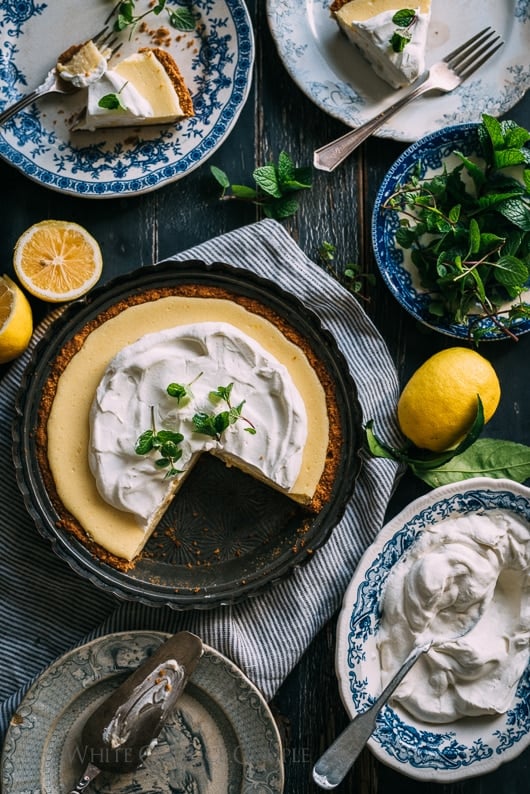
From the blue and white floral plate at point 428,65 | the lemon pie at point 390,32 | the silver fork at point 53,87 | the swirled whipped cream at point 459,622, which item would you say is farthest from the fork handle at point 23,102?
the swirled whipped cream at point 459,622

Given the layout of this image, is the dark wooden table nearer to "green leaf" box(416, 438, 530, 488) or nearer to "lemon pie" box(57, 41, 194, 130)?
"green leaf" box(416, 438, 530, 488)

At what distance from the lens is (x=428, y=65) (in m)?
3.66

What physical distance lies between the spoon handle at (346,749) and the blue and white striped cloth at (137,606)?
385 millimetres

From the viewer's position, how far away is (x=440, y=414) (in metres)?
3.28

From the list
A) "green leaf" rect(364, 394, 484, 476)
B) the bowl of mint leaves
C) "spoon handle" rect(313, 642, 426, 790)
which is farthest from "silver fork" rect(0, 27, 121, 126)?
"spoon handle" rect(313, 642, 426, 790)

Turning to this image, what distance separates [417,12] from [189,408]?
1.77m

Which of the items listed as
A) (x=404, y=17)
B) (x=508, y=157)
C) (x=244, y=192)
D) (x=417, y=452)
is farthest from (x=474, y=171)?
(x=417, y=452)

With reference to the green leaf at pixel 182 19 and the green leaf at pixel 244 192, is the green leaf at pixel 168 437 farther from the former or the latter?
the green leaf at pixel 182 19

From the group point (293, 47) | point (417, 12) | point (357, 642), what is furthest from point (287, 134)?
point (357, 642)

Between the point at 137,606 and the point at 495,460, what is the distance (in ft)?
4.77

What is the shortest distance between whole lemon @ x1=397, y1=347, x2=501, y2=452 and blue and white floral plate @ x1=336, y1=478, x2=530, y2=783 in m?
0.22

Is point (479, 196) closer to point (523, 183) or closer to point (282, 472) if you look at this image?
point (523, 183)

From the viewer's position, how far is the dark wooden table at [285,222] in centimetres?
361

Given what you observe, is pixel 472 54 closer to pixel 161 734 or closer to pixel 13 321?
pixel 13 321
